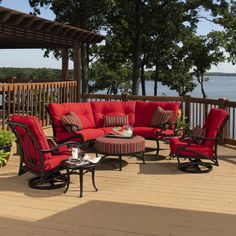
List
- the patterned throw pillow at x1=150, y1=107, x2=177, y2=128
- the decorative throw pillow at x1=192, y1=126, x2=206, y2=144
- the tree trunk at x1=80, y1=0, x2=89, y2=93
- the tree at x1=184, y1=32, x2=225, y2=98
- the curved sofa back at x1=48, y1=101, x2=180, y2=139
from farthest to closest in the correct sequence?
the tree at x1=184, y1=32, x2=225, y2=98 → the tree trunk at x1=80, y1=0, x2=89, y2=93 → the curved sofa back at x1=48, y1=101, x2=180, y2=139 → the patterned throw pillow at x1=150, y1=107, x2=177, y2=128 → the decorative throw pillow at x1=192, y1=126, x2=206, y2=144

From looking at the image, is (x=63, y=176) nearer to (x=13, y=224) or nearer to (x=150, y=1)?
(x=13, y=224)

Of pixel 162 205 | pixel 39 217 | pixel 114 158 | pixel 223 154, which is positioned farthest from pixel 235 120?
pixel 39 217

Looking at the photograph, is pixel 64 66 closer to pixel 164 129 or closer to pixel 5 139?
pixel 164 129

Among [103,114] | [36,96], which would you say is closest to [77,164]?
[103,114]

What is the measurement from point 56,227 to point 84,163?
4.71 ft

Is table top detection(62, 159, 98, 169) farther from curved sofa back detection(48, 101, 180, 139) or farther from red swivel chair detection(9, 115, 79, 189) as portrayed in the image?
curved sofa back detection(48, 101, 180, 139)

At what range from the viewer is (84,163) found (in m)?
5.46

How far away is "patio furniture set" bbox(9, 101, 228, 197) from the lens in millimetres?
5527

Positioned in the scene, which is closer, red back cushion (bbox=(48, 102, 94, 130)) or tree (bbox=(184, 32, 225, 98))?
red back cushion (bbox=(48, 102, 94, 130))

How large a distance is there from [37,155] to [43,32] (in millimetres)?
7277

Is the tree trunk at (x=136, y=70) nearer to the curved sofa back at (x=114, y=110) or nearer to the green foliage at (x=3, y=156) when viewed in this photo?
the curved sofa back at (x=114, y=110)

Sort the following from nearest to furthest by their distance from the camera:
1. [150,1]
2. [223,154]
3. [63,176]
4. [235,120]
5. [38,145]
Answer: [38,145] → [63,176] → [223,154] → [235,120] → [150,1]

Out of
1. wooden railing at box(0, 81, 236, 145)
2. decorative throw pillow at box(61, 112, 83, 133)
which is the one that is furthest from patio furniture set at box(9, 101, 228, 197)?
wooden railing at box(0, 81, 236, 145)

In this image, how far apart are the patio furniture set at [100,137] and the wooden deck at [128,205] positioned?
29 centimetres
